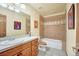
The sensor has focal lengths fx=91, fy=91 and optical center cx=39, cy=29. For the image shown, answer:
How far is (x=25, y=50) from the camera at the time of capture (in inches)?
62.7

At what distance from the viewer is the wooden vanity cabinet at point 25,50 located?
1316 mm

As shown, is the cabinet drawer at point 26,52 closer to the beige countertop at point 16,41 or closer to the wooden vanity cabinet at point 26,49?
the wooden vanity cabinet at point 26,49

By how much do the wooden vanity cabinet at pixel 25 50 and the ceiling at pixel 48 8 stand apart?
559 millimetres

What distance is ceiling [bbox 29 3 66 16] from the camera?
1.53 m

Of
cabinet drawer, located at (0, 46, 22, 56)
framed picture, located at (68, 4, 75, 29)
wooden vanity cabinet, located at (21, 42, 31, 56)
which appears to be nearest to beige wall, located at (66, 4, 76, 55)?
framed picture, located at (68, 4, 75, 29)

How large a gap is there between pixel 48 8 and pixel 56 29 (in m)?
0.41

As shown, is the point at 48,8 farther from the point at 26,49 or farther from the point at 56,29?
the point at 26,49

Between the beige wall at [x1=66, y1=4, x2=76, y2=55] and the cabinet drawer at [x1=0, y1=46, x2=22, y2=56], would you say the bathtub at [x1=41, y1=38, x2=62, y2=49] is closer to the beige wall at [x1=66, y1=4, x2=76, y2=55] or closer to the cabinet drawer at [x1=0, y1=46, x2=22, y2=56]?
the beige wall at [x1=66, y1=4, x2=76, y2=55]

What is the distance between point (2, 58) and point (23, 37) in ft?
1.85

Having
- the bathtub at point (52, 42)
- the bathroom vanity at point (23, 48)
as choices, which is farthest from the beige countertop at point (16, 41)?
the bathtub at point (52, 42)

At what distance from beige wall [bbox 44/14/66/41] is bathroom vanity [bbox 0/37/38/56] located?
0.28m

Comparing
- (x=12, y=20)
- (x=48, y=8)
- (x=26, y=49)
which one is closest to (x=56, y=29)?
(x=48, y=8)

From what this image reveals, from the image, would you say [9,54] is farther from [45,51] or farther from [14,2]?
[14,2]

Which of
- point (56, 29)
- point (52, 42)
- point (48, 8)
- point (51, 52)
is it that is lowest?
point (51, 52)
